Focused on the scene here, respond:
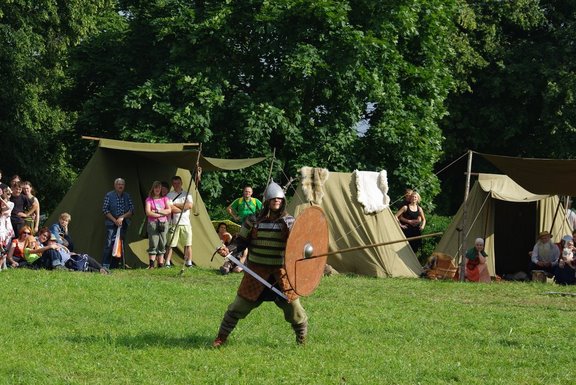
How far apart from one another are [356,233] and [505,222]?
348 centimetres

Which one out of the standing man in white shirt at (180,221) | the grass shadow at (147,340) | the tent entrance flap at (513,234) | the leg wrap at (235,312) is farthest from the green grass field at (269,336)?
the tent entrance flap at (513,234)

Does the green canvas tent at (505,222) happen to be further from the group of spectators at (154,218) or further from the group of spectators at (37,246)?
the group of spectators at (37,246)

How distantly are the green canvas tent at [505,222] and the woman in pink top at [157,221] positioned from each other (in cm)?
441

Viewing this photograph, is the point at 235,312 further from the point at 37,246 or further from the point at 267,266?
the point at 37,246

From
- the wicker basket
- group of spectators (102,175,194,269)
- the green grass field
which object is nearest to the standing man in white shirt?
group of spectators (102,175,194,269)

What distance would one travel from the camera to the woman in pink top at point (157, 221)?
50.6ft

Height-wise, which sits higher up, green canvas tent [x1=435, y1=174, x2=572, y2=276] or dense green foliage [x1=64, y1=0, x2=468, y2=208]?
dense green foliage [x1=64, y1=0, x2=468, y2=208]

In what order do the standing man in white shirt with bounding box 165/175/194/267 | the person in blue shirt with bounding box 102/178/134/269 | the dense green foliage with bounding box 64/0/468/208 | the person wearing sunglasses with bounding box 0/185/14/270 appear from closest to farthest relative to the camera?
1. the person wearing sunglasses with bounding box 0/185/14/270
2. the person in blue shirt with bounding box 102/178/134/269
3. the standing man in white shirt with bounding box 165/175/194/267
4. the dense green foliage with bounding box 64/0/468/208

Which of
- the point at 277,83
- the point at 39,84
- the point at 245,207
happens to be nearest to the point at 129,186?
the point at 245,207

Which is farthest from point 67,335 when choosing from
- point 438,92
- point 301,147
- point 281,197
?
point 438,92

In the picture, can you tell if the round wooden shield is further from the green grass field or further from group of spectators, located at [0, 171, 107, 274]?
group of spectators, located at [0, 171, 107, 274]

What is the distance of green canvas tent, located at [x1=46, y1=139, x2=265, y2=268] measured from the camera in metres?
15.5

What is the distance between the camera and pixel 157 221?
1543 cm

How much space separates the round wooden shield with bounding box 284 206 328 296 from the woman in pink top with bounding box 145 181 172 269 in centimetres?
689
